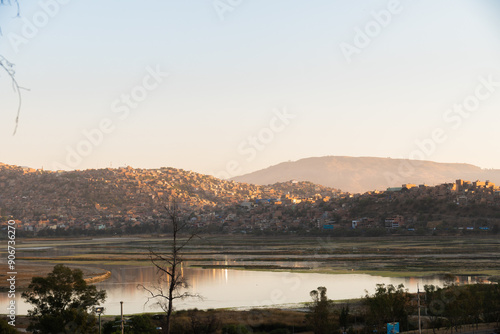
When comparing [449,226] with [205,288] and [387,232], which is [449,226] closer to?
[387,232]

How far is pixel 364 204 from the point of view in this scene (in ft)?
470

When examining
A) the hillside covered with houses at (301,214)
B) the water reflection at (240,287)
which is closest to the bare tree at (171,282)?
the water reflection at (240,287)

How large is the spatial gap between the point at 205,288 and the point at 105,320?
14720mm

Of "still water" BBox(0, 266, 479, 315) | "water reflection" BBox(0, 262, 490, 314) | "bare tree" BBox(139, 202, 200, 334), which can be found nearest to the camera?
"bare tree" BBox(139, 202, 200, 334)

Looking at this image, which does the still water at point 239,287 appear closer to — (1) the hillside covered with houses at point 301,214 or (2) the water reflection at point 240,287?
(2) the water reflection at point 240,287

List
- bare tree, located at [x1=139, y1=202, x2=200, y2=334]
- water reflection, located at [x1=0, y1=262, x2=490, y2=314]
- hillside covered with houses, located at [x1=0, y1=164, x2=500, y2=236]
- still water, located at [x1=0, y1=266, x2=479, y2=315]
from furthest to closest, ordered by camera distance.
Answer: hillside covered with houses, located at [x1=0, y1=164, x2=500, y2=236] → water reflection, located at [x1=0, y1=262, x2=490, y2=314] → still water, located at [x1=0, y1=266, x2=479, y2=315] → bare tree, located at [x1=139, y1=202, x2=200, y2=334]

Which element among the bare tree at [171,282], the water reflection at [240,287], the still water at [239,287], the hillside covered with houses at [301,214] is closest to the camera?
the bare tree at [171,282]

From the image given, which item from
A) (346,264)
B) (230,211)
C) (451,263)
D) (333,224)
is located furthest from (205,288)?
(230,211)

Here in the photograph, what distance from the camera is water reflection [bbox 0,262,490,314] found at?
39281 mm

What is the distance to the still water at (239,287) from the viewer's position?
128 feet

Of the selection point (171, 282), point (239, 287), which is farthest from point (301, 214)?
point (171, 282)

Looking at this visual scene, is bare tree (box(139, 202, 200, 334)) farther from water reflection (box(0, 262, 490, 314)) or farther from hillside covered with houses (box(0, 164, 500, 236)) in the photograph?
hillside covered with houses (box(0, 164, 500, 236))

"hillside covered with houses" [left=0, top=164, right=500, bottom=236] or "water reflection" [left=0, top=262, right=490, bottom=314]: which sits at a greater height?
"hillside covered with houses" [left=0, top=164, right=500, bottom=236]

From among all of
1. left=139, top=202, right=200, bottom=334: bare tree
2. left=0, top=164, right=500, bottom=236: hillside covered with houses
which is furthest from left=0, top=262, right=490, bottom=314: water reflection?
left=0, top=164, right=500, bottom=236: hillside covered with houses
